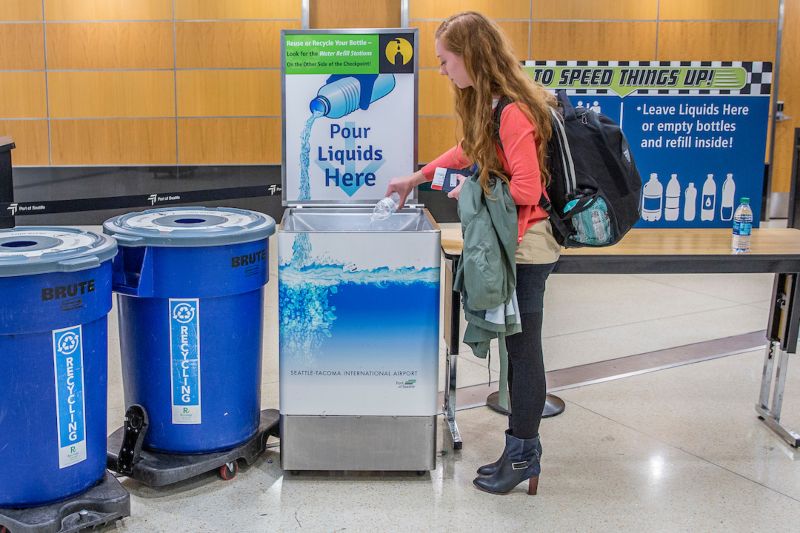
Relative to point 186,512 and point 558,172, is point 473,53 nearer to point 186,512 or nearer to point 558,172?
point 558,172

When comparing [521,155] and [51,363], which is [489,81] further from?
[51,363]

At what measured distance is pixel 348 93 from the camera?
3.03 m

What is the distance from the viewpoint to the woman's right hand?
293 centimetres

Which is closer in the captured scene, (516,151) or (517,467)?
(516,151)

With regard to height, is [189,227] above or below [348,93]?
below

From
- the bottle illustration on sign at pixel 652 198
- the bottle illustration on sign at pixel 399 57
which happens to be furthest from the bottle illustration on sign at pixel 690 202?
the bottle illustration on sign at pixel 399 57

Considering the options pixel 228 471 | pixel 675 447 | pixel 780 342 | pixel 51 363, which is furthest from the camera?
pixel 780 342

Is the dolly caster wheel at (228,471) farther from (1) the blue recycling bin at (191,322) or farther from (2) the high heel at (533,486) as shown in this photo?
(2) the high heel at (533,486)

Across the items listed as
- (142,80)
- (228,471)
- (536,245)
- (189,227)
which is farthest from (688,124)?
(142,80)

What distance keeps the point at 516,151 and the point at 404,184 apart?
2.19ft

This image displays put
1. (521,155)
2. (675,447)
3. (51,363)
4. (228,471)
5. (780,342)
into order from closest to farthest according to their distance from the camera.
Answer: (51,363)
(521,155)
(228,471)
(675,447)
(780,342)

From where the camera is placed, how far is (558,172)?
2.40 meters

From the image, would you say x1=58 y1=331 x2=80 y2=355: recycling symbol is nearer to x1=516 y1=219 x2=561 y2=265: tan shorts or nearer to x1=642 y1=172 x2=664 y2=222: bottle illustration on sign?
x1=516 y1=219 x2=561 y2=265: tan shorts

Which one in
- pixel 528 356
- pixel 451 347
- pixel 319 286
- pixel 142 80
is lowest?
pixel 451 347
